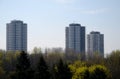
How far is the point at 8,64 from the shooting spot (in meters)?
→ 57.6

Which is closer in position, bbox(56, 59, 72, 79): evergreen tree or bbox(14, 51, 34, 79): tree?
bbox(14, 51, 34, 79): tree

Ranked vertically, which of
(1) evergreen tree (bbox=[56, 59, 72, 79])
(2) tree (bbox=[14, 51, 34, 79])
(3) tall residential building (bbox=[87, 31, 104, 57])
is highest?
(3) tall residential building (bbox=[87, 31, 104, 57])

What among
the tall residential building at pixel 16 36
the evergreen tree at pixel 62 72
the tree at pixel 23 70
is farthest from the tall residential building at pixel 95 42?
the tree at pixel 23 70

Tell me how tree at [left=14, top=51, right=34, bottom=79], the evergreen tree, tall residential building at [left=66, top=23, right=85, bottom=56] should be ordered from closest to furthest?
tree at [left=14, top=51, right=34, bottom=79] < the evergreen tree < tall residential building at [left=66, top=23, right=85, bottom=56]

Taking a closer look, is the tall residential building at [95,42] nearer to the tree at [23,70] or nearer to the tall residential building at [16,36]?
the tall residential building at [16,36]

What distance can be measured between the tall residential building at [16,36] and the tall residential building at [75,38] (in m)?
15.3

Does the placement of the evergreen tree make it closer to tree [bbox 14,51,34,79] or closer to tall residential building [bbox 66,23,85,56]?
tree [bbox 14,51,34,79]

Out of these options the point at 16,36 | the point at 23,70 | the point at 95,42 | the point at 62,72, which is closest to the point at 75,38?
the point at 95,42

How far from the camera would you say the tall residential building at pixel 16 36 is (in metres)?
113

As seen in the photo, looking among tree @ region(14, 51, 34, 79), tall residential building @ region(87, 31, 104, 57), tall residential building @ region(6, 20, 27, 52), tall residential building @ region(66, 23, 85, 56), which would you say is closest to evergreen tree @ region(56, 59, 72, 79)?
tree @ region(14, 51, 34, 79)

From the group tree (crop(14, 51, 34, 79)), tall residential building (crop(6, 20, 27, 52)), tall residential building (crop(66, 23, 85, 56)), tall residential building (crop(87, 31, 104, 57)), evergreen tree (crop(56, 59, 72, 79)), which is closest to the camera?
tree (crop(14, 51, 34, 79))

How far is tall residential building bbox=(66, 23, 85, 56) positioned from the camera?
120m

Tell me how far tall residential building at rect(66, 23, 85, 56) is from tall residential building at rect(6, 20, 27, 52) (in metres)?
15.3

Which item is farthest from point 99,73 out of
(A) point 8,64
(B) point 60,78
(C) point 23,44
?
(C) point 23,44
